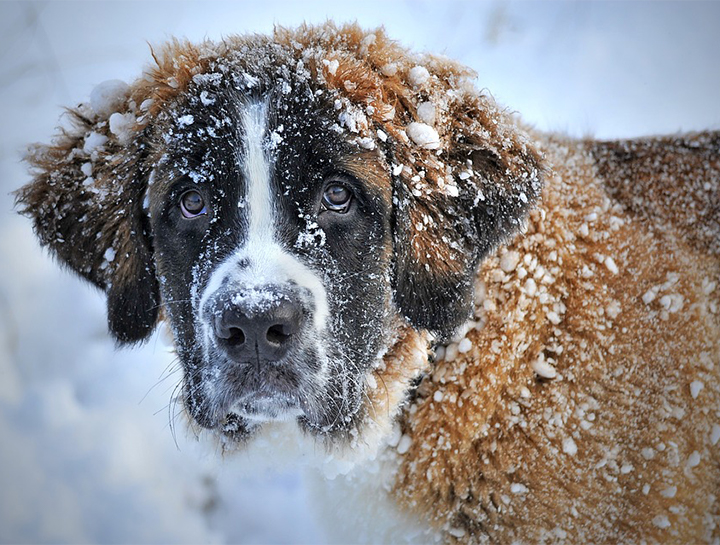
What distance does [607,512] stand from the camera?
7.12 feet

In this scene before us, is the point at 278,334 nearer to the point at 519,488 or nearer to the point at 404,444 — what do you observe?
the point at 404,444

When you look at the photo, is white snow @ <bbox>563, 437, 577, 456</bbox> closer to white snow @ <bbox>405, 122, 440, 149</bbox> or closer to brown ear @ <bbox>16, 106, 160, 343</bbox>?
white snow @ <bbox>405, 122, 440, 149</bbox>

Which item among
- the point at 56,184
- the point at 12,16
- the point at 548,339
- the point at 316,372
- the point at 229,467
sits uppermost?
the point at 12,16

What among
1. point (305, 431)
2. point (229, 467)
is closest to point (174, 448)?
point (229, 467)

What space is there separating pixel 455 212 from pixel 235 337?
0.85m

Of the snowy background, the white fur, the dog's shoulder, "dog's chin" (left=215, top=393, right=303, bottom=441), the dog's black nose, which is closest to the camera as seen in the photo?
the dog's black nose

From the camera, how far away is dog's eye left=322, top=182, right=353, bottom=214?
1.98 m

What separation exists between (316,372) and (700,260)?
66.0 inches

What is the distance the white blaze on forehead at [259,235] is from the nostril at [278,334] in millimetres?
110

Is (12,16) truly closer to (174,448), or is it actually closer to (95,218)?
(95,218)

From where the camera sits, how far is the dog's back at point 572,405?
7.10 ft

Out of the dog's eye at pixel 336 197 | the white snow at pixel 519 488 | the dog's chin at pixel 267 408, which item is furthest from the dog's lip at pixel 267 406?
the white snow at pixel 519 488

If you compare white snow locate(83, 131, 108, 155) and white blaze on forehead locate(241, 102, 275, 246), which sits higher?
white snow locate(83, 131, 108, 155)

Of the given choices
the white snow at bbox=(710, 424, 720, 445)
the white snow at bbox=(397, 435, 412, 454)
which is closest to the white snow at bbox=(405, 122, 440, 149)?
the white snow at bbox=(397, 435, 412, 454)
